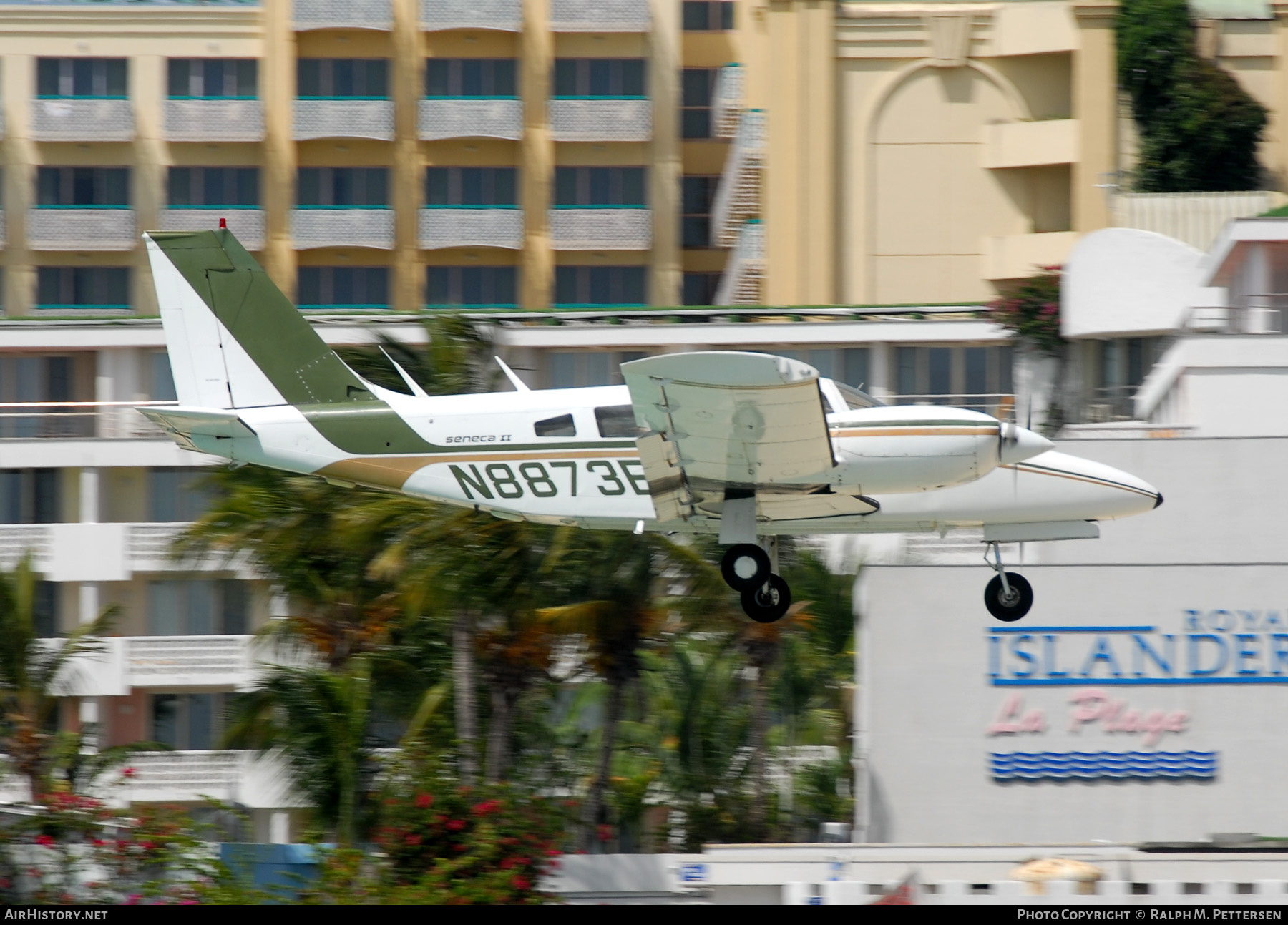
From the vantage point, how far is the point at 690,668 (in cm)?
2945

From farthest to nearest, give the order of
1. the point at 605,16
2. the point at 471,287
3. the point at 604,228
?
the point at 471,287, the point at 604,228, the point at 605,16

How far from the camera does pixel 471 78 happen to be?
164 ft

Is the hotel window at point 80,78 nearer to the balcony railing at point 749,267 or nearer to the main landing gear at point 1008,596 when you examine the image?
the balcony railing at point 749,267

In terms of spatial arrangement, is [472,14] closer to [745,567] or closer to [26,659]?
[26,659]

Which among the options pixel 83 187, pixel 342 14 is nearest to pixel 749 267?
pixel 342 14

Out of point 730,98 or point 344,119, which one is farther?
point 344,119

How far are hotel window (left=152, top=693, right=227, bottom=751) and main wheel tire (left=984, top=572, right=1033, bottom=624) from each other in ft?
69.9

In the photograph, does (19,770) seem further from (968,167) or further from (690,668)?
(968,167)

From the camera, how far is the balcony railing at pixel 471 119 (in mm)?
49469

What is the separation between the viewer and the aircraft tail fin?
2023 cm

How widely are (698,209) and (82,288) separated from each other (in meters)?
19.0

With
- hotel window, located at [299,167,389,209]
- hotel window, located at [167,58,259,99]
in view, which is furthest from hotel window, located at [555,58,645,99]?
hotel window, located at [167,58,259,99]

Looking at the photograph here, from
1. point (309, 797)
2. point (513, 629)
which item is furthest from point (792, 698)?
point (309, 797)

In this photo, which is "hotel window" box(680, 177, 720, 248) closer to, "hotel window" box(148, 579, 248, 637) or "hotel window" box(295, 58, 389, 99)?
"hotel window" box(295, 58, 389, 99)
